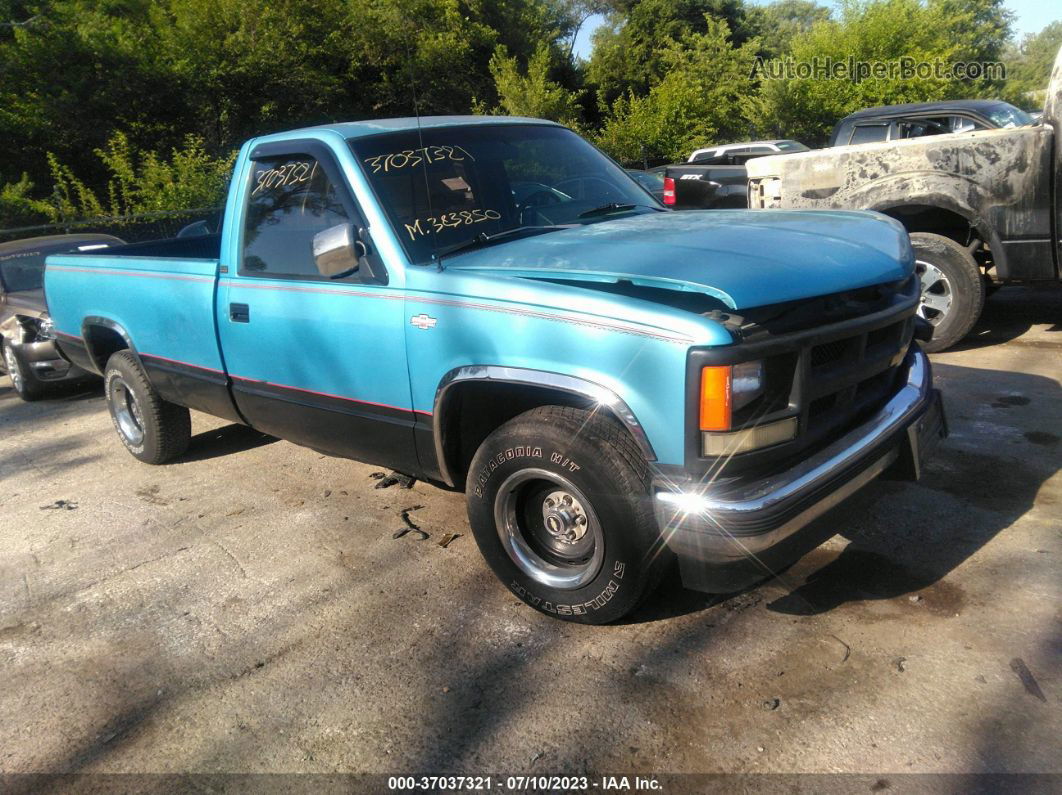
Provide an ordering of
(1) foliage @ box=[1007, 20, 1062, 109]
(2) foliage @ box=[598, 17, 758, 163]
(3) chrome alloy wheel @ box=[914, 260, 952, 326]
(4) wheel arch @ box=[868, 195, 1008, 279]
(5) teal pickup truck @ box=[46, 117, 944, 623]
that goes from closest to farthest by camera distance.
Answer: (5) teal pickup truck @ box=[46, 117, 944, 623], (4) wheel arch @ box=[868, 195, 1008, 279], (3) chrome alloy wheel @ box=[914, 260, 952, 326], (2) foliage @ box=[598, 17, 758, 163], (1) foliage @ box=[1007, 20, 1062, 109]

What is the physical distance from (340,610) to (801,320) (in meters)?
2.19

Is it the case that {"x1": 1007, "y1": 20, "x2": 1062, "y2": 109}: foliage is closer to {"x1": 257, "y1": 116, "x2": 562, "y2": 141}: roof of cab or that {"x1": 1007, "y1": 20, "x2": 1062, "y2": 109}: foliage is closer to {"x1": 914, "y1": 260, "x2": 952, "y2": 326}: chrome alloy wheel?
{"x1": 914, "y1": 260, "x2": 952, "y2": 326}: chrome alloy wheel

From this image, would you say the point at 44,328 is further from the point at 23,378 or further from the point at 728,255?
the point at 728,255

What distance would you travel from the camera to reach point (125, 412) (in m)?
5.80

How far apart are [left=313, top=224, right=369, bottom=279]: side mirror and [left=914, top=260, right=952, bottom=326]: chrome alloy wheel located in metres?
4.54

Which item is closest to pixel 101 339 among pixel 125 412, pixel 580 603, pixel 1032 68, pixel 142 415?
pixel 125 412

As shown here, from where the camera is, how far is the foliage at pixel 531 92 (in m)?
24.8

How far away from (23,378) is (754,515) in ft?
24.4

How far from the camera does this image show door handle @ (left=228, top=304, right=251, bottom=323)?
4160mm

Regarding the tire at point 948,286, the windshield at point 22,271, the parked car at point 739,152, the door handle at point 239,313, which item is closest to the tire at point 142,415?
the door handle at point 239,313

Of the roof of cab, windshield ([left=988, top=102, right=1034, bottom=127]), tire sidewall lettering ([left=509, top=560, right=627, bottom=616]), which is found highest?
the roof of cab

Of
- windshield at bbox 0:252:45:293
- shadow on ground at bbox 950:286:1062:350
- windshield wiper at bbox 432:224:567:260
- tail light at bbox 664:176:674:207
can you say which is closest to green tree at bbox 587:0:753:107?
tail light at bbox 664:176:674:207

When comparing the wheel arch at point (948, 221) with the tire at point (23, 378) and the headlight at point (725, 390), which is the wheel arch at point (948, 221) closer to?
the headlight at point (725, 390)

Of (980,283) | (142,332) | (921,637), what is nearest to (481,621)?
(921,637)
